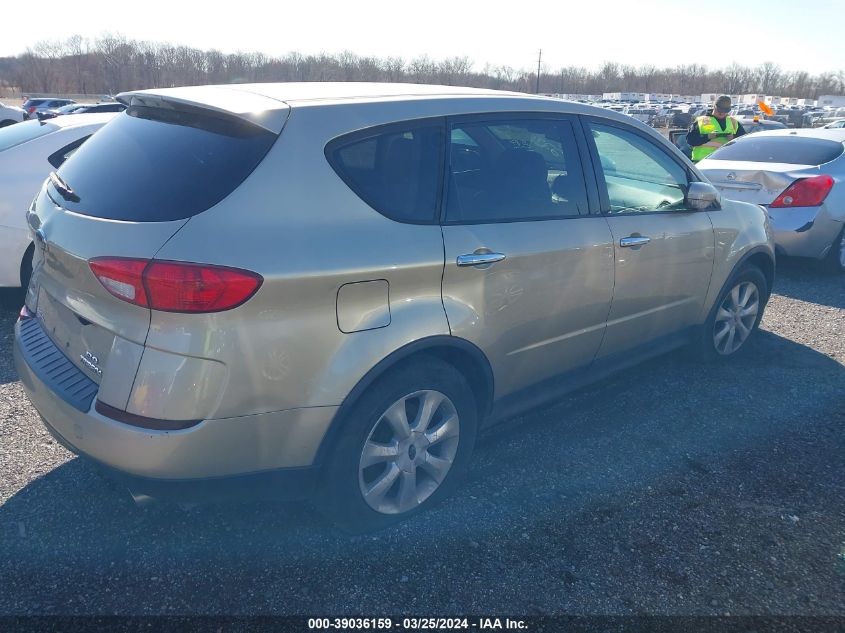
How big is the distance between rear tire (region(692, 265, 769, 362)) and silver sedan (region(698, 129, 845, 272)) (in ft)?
7.28

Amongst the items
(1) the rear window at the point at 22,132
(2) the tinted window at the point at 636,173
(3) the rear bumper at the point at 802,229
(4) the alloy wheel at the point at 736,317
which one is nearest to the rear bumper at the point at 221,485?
(2) the tinted window at the point at 636,173

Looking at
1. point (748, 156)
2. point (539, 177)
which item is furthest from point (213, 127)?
point (748, 156)

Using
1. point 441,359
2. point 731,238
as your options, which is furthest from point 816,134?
point 441,359

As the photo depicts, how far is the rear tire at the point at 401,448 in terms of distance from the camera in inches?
102

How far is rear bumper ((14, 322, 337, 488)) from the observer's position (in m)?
2.24

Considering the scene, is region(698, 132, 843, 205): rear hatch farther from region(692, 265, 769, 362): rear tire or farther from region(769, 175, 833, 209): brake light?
region(692, 265, 769, 362): rear tire

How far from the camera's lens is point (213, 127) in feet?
8.25

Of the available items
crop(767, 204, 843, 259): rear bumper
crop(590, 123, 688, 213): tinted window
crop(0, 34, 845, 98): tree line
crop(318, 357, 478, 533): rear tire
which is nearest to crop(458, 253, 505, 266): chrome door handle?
crop(318, 357, 478, 533): rear tire

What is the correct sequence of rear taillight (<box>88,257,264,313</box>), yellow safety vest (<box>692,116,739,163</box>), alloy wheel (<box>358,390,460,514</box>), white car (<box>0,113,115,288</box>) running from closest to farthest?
rear taillight (<box>88,257,264,313</box>) < alloy wheel (<box>358,390,460,514</box>) < white car (<box>0,113,115,288</box>) < yellow safety vest (<box>692,116,739,163</box>)

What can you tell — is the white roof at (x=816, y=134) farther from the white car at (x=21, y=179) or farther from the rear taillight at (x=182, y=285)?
the rear taillight at (x=182, y=285)

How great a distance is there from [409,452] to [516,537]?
0.60 m

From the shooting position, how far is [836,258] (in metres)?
7.17

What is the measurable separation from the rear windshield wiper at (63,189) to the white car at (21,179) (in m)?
2.15

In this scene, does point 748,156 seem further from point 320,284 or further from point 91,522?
point 91,522
